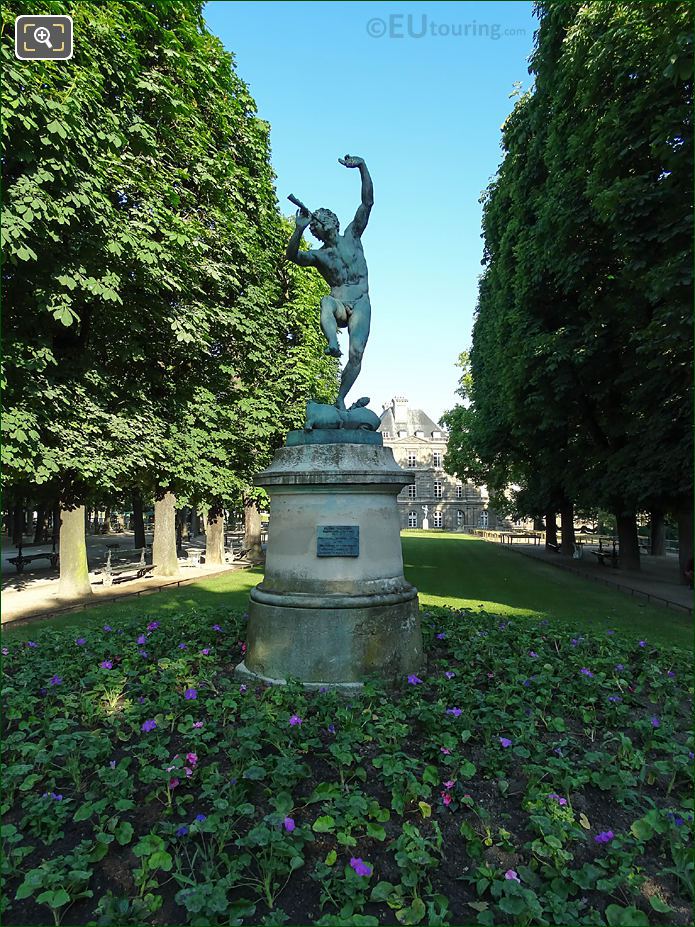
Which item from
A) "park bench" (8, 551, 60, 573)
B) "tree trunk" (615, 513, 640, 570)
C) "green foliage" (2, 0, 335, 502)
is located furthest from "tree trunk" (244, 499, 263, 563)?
"tree trunk" (615, 513, 640, 570)

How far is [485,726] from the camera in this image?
169 inches

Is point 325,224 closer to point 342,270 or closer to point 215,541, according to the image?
point 342,270

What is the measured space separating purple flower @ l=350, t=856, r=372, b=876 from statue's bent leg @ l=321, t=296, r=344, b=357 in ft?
15.4

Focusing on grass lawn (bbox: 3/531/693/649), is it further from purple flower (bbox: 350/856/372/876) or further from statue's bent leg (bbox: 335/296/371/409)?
purple flower (bbox: 350/856/372/876)

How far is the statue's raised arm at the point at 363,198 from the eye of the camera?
232 inches

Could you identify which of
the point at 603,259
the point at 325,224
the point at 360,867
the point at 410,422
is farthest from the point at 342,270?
the point at 410,422

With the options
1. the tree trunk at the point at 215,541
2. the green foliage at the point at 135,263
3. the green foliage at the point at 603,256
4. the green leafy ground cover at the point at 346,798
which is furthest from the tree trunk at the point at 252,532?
the green leafy ground cover at the point at 346,798

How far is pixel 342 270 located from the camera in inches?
244

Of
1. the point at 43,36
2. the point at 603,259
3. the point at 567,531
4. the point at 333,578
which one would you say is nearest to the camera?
the point at 333,578

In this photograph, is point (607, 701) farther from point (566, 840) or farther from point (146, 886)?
point (146, 886)

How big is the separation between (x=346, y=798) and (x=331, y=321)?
15.0 ft

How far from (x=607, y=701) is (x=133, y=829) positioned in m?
3.97

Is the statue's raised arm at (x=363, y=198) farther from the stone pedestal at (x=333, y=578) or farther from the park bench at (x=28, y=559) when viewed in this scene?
the park bench at (x=28, y=559)

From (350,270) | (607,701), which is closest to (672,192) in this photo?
(350,270)
